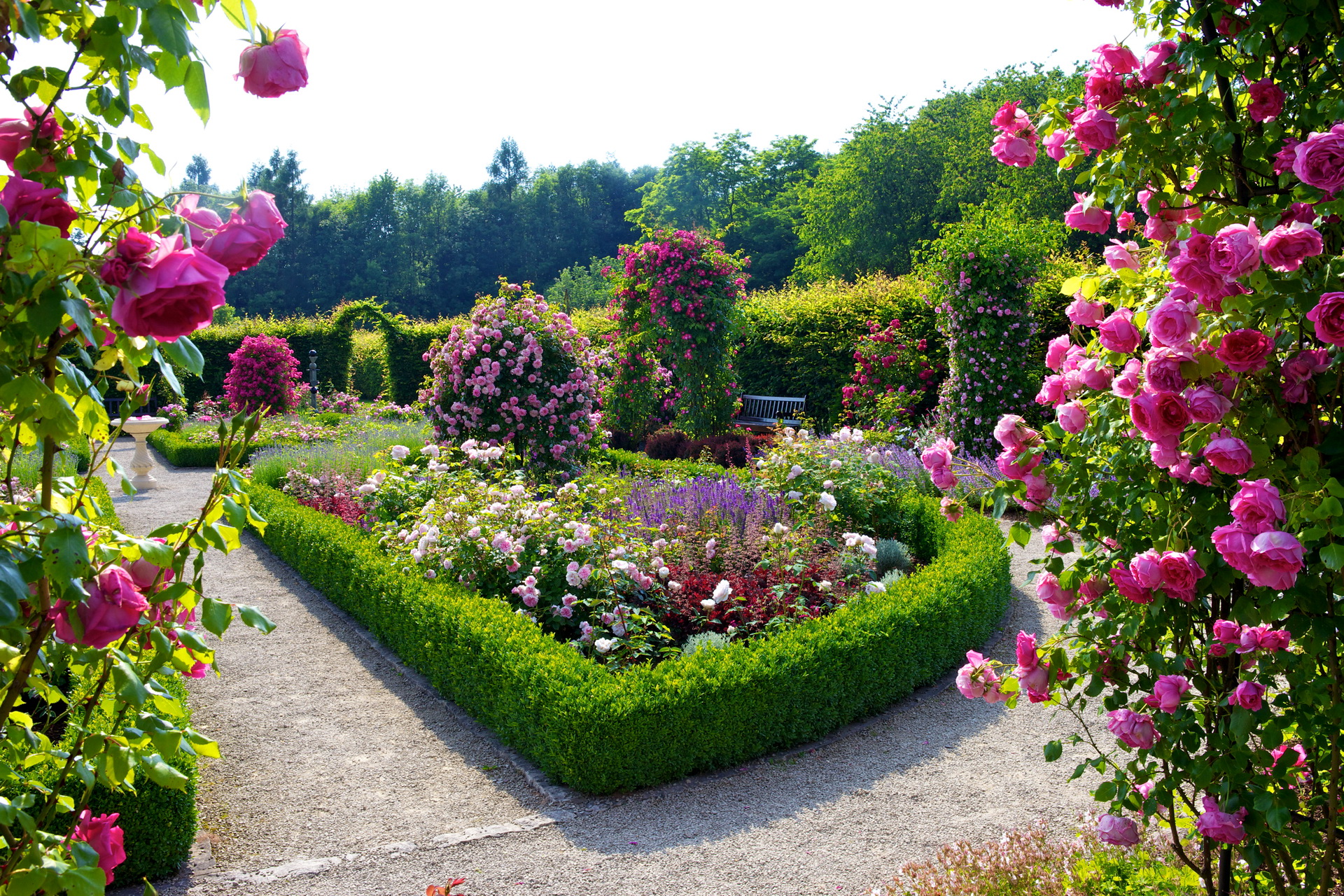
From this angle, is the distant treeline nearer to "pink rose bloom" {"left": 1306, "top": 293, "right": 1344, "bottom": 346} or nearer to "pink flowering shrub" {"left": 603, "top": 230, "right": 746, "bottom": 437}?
"pink flowering shrub" {"left": 603, "top": 230, "right": 746, "bottom": 437}

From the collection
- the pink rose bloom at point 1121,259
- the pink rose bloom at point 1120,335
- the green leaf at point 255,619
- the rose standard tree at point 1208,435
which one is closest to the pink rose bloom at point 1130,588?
the rose standard tree at point 1208,435

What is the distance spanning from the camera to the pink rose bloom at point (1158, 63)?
1.75 meters

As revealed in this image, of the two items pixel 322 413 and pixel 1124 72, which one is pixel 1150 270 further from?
pixel 322 413

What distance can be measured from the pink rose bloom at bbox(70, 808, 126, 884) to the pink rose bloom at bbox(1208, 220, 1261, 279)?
1958 millimetres

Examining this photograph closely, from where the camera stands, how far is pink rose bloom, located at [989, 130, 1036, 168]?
6.89 feet

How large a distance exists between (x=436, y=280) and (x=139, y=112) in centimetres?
4887

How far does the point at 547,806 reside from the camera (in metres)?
3.63

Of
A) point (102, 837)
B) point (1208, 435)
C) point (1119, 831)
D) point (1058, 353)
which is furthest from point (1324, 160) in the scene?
point (102, 837)

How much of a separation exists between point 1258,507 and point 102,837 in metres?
1.88

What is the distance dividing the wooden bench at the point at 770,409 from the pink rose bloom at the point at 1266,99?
11.3 meters

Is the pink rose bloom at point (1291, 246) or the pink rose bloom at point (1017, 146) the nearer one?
the pink rose bloom at point (1291, 246)

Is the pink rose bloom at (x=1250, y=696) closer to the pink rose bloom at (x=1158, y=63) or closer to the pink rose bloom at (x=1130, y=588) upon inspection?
the pink rose bloom at (x=1130, y=588)

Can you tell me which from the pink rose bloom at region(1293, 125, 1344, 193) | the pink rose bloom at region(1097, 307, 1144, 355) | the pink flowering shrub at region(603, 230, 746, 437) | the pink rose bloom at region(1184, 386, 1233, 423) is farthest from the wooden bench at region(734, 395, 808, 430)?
the pink rose bloom at region(1293, 125, 1344, 193)

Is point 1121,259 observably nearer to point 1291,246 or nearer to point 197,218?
point 1291,246
